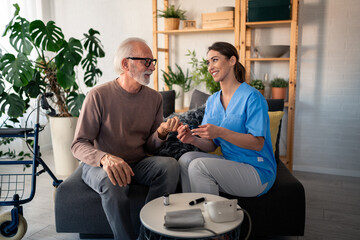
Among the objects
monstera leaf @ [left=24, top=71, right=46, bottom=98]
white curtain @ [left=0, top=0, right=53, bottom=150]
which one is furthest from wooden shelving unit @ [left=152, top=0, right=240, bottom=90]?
white curtain @ [left=0, top=0, right=53, bottom=150]

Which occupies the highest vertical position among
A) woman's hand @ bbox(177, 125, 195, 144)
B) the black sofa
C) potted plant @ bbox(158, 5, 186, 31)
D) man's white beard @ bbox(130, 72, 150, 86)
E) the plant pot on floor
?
potted plant @ bbox(158, 5, 186, 31)

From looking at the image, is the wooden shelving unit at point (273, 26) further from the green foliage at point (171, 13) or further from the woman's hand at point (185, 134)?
the woman's hand at point (185, 134)

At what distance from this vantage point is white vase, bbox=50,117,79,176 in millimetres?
3488

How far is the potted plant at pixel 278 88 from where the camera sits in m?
3.50

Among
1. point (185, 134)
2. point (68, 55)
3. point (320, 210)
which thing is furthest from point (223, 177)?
point (68, 55)

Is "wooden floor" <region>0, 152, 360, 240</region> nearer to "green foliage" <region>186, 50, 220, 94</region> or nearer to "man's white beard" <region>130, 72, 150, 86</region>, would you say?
"man's white beard" <region>130, 72, 150, 86</region>

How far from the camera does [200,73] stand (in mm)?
3914

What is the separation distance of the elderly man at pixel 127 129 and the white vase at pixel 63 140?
1.67 m

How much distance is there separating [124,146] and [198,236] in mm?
928

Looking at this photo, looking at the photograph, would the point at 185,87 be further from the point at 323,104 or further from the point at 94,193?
the point at 94,193

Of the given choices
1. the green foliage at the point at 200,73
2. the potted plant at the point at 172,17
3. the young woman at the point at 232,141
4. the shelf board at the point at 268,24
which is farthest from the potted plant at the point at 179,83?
the young woman at the point at 232,141

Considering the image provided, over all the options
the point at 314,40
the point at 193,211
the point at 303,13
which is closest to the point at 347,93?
the point at 314,40

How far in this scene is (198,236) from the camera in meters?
1.16

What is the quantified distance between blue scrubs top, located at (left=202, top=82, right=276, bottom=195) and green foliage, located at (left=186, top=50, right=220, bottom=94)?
173 cm
